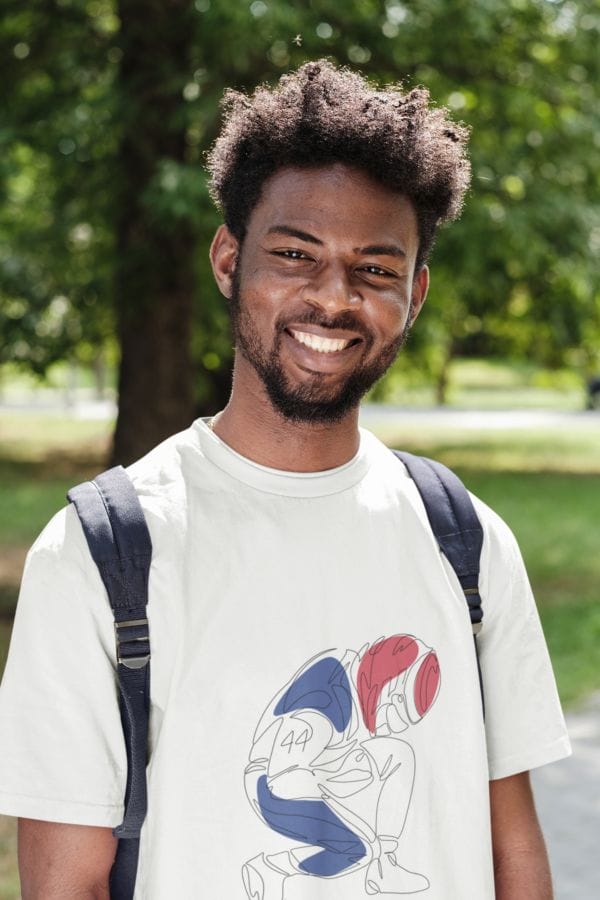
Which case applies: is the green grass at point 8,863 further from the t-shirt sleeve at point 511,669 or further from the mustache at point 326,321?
the mustache at point 326,321

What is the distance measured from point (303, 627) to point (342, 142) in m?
0.70

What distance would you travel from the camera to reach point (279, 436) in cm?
184

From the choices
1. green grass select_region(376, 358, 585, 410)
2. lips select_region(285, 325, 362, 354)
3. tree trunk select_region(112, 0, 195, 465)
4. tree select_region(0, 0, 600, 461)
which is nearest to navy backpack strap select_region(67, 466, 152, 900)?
lips select_region(285, 325, 362, 354)

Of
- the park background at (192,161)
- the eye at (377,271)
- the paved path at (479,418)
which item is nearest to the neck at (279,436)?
the eye at (377,271)

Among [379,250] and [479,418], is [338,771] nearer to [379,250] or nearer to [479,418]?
[379,250]

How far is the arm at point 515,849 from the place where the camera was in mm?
1839

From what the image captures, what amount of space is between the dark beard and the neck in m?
0.01

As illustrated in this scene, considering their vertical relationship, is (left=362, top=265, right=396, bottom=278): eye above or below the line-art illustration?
above

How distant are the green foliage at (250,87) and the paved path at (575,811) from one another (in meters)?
3.26

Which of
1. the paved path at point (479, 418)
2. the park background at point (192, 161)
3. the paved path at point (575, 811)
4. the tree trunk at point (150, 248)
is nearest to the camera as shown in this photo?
the paved path at point (575, 811)

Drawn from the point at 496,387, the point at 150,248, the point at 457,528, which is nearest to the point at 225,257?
the point at 457,528

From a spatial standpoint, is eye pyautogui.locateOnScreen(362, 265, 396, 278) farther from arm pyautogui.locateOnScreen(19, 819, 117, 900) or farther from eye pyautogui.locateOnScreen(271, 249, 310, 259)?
arm pyautogui.locateOnScreen(19, 819, 117, 900)

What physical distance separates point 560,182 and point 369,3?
202 centimetres

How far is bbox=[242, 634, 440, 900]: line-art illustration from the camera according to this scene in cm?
161
